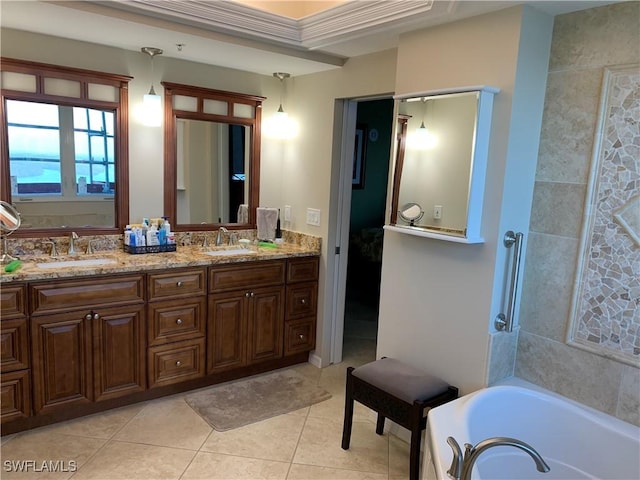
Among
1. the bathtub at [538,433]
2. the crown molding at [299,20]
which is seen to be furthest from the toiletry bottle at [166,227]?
the bathtub at [538,433]

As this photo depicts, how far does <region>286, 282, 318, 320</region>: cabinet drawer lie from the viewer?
348cm

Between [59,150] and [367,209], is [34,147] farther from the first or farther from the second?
[367,209]

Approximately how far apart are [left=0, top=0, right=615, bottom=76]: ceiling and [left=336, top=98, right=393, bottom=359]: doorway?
2.08 metres

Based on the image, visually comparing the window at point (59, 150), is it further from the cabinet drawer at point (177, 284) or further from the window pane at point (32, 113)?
the cabinet drawer at point (177, 284)

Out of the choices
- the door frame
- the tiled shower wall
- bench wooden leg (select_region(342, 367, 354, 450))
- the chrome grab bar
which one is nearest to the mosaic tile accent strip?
the tiled shower wall

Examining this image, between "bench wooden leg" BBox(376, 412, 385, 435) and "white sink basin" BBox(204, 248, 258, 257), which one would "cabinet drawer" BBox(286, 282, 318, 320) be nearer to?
"white sink basin" BBox(204, 248, 258, 257)

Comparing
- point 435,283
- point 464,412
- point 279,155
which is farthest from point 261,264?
point 464,412

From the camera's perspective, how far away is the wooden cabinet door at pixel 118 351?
269 cm

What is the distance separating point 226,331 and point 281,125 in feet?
5.34

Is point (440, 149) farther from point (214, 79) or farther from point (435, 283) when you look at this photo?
point (214, 79)

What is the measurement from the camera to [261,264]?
3.27m

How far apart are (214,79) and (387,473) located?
110 inches

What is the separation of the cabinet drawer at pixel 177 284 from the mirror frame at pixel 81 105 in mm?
578

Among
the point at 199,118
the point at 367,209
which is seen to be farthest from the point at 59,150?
the point at 367,209
